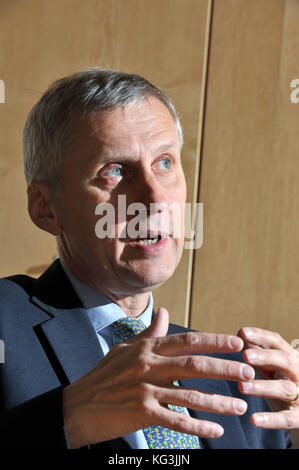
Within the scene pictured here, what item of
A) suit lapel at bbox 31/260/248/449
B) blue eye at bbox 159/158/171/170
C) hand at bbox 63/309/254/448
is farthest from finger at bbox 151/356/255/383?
blue eye at bbox 159/158/171/170

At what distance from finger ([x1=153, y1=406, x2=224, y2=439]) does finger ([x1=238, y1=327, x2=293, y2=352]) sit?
6.6 inches

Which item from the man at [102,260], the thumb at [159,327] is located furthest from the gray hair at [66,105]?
the thumb at [159,327]

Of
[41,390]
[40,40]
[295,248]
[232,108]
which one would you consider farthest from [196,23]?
[41,390]

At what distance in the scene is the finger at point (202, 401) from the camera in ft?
1.96

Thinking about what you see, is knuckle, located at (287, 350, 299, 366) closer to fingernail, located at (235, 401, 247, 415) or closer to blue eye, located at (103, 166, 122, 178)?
fingernail, located at (235, 401, 247, 415)

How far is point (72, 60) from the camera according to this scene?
1.53m

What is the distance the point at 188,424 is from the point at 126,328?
1.12 feet

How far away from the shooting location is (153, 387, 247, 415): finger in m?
0.60

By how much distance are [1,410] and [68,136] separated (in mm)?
428

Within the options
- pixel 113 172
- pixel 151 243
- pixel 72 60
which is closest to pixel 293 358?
pixel 151 243

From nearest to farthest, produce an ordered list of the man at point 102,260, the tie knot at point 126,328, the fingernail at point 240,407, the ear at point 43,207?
the fingernail at point 240,407, the man at point 102,260, the tie knot at point 126,328, the ear at point 43,207

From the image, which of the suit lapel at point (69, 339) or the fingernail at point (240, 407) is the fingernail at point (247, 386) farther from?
the suit lapel at point (69, 339)

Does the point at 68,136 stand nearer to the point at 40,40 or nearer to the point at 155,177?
the point at 155,177

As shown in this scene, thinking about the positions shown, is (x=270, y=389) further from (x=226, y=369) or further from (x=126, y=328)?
(x=126, y=328)
